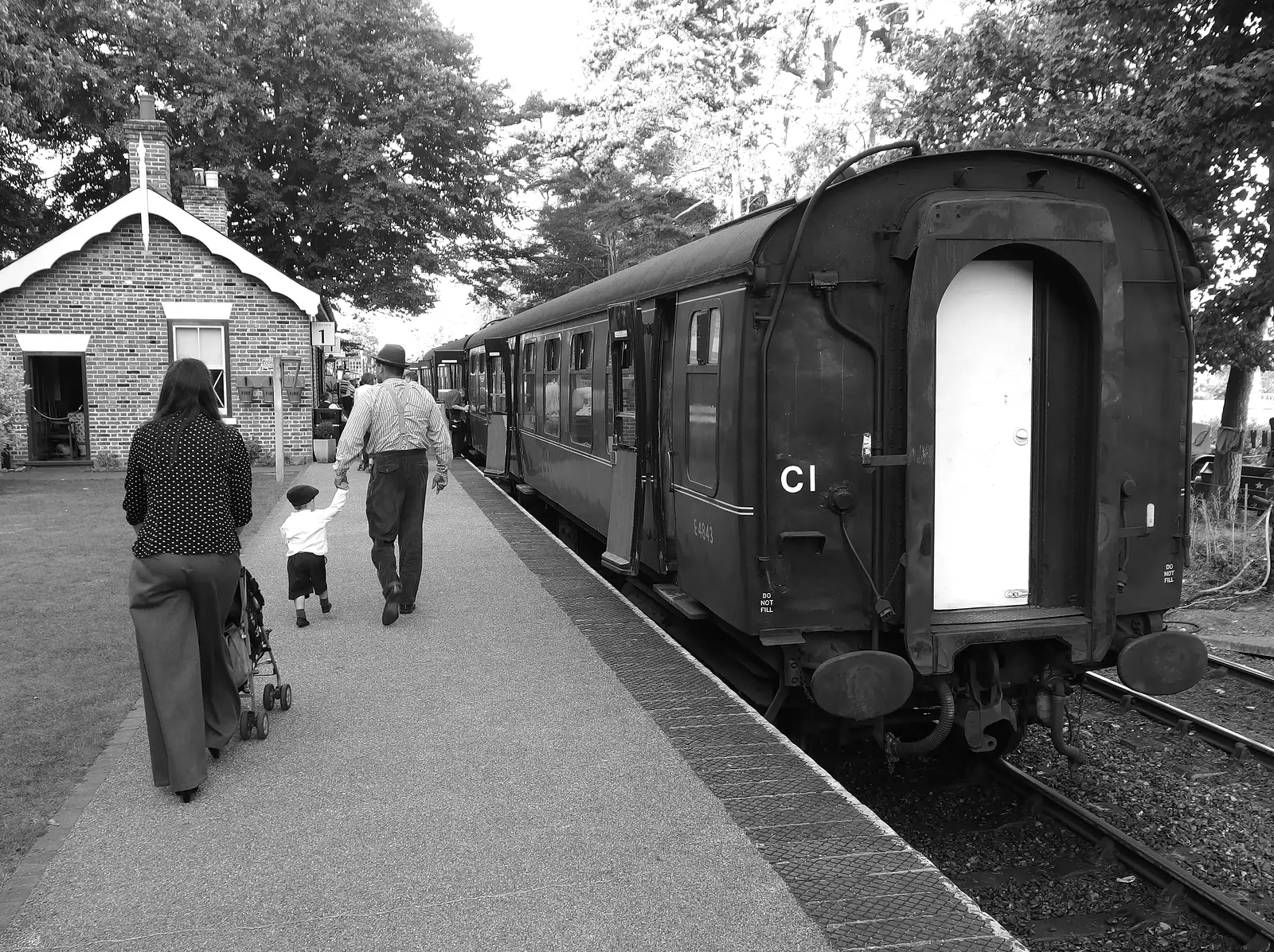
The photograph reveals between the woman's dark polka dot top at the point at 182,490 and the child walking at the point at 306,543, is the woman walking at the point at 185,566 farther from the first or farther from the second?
the child walking at the point at 306,543

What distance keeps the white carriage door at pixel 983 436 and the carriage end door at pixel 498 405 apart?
35.5 ft

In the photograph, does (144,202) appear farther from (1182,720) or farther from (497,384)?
(1182,720)

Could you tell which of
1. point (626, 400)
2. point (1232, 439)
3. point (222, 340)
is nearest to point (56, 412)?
point (222, 340)

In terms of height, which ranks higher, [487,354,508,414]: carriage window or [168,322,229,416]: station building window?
[168,322,229,416]: station building window

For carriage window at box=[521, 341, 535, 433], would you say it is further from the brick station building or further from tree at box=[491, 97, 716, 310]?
tree at box=[491, 97, 716, 310]

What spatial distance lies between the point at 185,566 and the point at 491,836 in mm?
1734

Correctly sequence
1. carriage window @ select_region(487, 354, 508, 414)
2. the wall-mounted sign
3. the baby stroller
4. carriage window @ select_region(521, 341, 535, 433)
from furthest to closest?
the wall-mounted sign, carriage window @ select_region(487, 354, 508, 414), carriage window @ select_region(521, 341, 535, 433), the baby stroller

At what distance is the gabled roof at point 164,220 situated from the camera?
19.5 m

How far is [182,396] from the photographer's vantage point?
4.77 m

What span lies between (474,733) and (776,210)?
3.15 meters

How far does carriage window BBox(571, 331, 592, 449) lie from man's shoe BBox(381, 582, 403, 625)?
9.44 feet

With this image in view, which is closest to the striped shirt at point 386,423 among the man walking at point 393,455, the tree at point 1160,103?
the man walking at point 393,455

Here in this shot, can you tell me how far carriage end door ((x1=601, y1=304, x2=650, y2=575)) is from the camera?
7.62 m

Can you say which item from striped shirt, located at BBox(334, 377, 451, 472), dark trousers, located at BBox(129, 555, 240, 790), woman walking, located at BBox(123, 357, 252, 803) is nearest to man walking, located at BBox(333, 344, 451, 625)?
striped shirt, located at BBox(334, 377, 451, 472)
